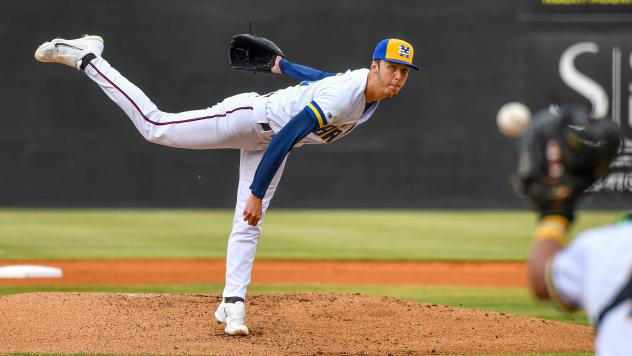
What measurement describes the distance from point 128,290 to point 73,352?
3.11 metres

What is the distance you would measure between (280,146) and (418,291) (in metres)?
3.47

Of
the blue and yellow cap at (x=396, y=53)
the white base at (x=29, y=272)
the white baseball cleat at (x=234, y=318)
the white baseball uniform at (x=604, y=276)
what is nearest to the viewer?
the white baseball uniform at (x=604, y=276)

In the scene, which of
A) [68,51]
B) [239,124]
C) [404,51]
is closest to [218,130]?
[239,124]

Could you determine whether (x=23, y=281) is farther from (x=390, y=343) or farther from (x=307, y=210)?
(x=307, y=210)

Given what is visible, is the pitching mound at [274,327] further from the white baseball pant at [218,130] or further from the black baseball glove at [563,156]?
the black baseball glove at [563,156]

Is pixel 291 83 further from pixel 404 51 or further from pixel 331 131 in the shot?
pixel 404 51

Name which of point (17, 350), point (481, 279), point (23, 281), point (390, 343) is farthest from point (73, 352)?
point (481, 279)

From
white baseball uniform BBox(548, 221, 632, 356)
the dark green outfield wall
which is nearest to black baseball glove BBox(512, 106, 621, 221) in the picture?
white baseball uniform BBox(548, 221, 632, 356)

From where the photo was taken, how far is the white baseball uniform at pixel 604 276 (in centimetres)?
208

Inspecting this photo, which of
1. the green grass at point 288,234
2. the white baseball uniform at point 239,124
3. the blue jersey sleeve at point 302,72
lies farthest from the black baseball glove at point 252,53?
the green grass at point 288,234

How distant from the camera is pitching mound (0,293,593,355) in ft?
15.5

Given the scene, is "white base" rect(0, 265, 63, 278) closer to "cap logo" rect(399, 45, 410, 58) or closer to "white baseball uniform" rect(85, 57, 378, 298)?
"white baseball uniform" rect(85, 57, 378, 298)

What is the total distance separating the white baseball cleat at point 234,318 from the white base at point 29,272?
3.59 metres

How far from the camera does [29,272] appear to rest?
815 centimetres
